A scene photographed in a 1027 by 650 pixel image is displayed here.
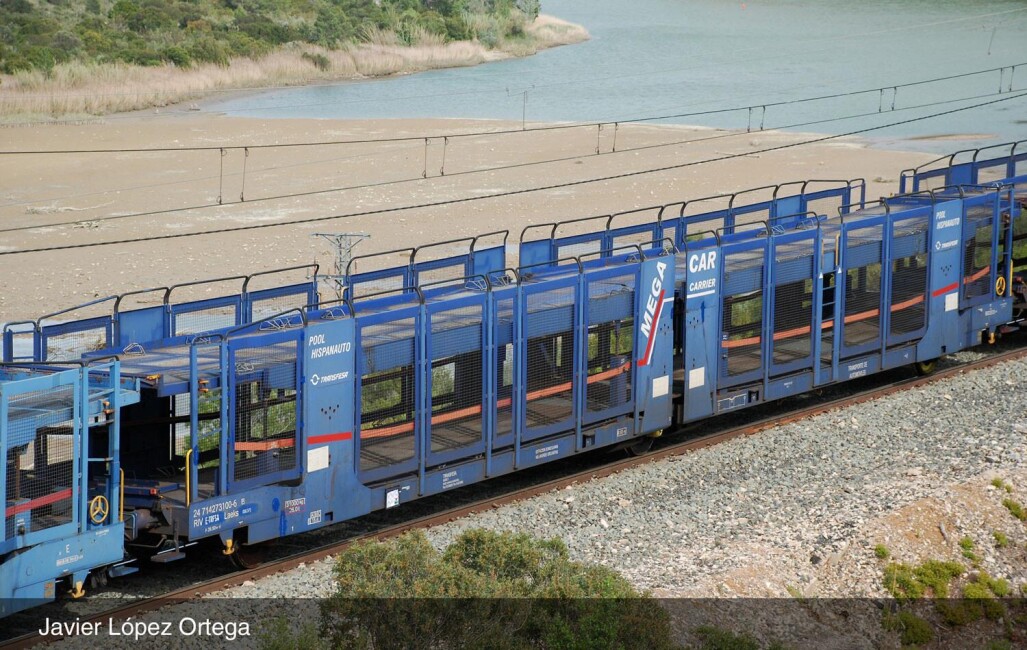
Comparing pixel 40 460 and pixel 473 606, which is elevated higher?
pixel 40 460

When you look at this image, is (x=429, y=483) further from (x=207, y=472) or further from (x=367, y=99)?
(x=367, y=99)

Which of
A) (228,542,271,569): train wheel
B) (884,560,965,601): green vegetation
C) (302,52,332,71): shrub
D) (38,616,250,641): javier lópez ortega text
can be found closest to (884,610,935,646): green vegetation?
(884,560,965,601): green vegetation

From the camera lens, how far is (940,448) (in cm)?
1939

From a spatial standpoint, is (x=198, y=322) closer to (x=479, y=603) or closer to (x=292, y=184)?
(x=479, y=603)

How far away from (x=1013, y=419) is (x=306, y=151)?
38.2 meters

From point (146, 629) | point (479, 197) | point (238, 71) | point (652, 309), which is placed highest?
point (238, 71)

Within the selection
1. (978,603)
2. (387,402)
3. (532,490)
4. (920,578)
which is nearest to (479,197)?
(532,490)

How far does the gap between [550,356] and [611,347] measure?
114 cm

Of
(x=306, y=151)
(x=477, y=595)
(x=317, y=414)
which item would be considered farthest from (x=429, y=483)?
(x=306, y=151)

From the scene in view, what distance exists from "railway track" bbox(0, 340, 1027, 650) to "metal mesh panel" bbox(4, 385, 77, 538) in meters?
1.15

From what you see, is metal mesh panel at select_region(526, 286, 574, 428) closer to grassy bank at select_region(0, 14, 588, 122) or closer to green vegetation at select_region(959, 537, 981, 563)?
green vegetation at select_region(959, 537, 981, 563)

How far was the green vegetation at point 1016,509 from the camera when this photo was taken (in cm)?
1788

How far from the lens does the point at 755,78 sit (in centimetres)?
8825

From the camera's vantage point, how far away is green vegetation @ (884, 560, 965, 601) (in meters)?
16.0
